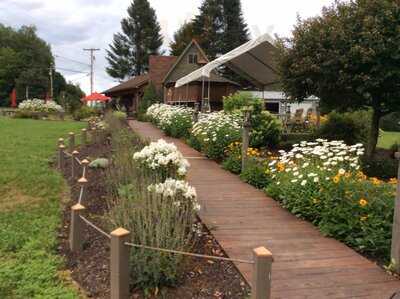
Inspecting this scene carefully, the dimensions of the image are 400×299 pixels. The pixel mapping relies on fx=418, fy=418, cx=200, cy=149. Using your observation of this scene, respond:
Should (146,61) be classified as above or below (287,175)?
above

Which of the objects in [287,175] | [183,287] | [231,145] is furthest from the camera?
[231,145]

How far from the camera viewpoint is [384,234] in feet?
14.7

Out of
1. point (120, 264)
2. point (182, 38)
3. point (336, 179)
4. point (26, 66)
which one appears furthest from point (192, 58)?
point (26, 66)

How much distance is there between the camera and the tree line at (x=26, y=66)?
226 feet

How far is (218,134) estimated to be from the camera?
1030 centimetres

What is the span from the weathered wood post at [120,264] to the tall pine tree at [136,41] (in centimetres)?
5563

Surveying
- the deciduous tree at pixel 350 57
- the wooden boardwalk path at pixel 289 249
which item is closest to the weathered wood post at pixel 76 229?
the wooden boardwalk path at pixel 289 249

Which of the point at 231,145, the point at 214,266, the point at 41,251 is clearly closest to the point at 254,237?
the point at 214,266

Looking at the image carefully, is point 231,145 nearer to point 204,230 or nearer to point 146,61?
point 204,230

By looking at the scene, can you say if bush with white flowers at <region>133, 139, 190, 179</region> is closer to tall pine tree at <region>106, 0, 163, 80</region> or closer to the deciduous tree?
the deciduous tree

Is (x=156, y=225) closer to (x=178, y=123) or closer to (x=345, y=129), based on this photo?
(x=345, y=129)

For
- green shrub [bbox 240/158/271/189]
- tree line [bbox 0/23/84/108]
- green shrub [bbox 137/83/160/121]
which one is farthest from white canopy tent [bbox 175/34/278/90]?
tree line [bbox 0/23/84/108]

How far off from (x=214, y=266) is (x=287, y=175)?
111 inches

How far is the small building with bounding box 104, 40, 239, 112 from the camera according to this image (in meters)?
28.0
